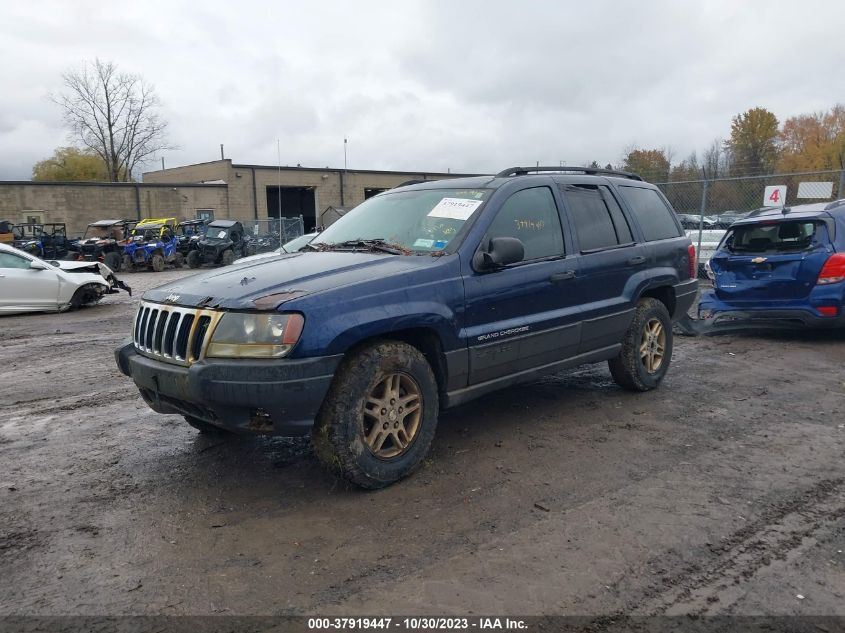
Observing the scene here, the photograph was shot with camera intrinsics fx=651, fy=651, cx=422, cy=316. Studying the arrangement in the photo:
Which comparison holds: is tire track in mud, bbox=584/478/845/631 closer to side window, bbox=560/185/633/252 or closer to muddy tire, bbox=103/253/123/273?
side window, bbox=560/185/633/252

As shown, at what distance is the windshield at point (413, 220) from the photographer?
4.46 meters

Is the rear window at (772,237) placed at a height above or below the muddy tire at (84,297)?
above

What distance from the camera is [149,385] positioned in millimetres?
3846

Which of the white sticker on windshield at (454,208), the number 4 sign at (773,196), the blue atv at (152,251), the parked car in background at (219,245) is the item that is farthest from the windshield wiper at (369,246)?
the parked car in background at (219,245)

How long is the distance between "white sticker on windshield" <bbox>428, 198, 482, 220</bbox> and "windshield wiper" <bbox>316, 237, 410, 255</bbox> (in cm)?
42

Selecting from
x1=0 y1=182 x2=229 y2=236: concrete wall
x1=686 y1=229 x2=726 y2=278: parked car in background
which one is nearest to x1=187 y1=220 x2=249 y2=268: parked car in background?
x1=0 y1=182 x2=229 y2=236: concrete wall

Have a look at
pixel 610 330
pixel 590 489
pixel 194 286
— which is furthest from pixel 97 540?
pixel 610 330

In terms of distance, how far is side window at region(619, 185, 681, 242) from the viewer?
586cm

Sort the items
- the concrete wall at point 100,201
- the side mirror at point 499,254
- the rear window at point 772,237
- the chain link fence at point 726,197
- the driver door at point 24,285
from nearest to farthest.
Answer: the side mirror at point 499,254
the rear window at point 772,237
the driver door at point 24,285
the chain link fence at point 726,197
the concrete wall at point 100,201

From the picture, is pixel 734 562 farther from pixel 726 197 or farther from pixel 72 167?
pixel 72 167

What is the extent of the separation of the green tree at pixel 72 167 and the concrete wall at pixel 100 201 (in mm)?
25561

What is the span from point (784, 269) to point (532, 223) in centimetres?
487

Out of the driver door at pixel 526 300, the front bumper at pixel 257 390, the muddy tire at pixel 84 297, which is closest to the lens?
the front bumper at pixel 257 390

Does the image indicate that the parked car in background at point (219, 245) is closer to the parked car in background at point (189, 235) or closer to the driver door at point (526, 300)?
the parked car in background at point (189, 235)
